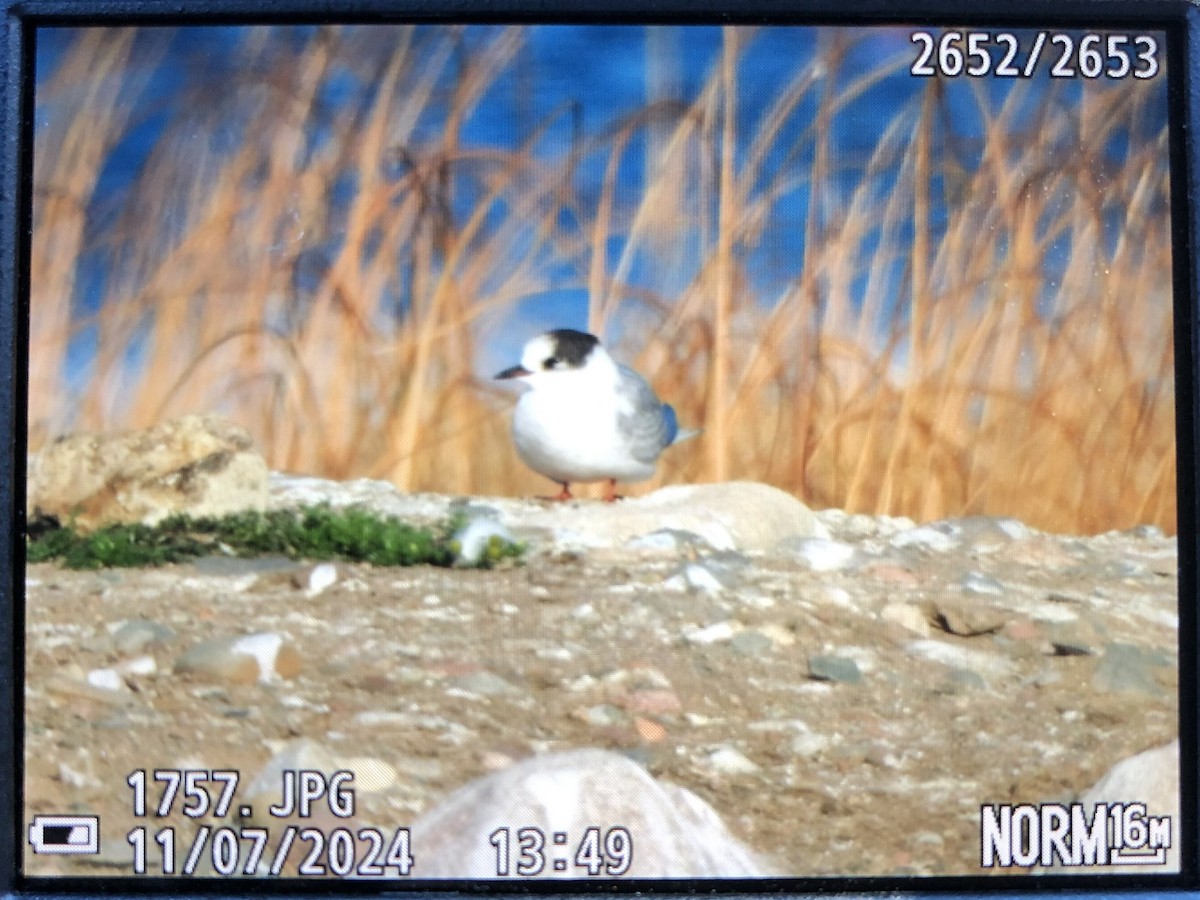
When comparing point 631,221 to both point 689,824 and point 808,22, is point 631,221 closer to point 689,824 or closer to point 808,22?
point 808,22

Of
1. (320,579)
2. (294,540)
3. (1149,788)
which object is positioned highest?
(294,540)

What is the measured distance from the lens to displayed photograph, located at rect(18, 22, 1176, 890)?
2.96 meters

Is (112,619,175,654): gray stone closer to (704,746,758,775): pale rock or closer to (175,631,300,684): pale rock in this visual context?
(175,631,300,684): pale rock

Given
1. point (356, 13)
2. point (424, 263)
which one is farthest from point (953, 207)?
point (356, 13)

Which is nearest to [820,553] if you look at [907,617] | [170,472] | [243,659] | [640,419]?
[907,617]

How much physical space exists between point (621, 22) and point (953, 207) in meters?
0.98

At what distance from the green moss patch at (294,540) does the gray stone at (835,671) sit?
2.67 ft

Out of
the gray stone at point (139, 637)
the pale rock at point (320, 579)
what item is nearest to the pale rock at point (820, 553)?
the pale rock at point (320, 579)

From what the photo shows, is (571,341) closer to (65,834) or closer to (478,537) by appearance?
(478,537)

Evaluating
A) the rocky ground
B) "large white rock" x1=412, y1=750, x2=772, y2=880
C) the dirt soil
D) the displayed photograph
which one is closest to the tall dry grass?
the displayed photograph

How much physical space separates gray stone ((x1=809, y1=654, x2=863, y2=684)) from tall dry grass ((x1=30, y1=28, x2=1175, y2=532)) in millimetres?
429

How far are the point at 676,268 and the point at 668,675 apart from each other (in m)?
1.05

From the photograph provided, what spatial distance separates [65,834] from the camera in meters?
2.96

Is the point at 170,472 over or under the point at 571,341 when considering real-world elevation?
under
